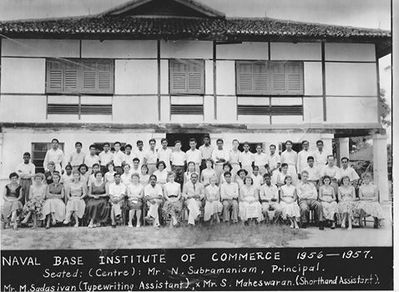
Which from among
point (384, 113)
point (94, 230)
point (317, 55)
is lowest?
A: point (94, 230)

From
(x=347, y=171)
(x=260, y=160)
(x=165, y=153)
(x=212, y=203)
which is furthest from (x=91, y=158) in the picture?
(x=347, y=171)

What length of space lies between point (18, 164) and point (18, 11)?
124cm

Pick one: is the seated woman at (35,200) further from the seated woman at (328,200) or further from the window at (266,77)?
the seated woman at (328,200)

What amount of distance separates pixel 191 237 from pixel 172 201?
334 mm

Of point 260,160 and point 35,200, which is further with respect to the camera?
point 260,160

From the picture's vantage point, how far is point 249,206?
3.69 meters

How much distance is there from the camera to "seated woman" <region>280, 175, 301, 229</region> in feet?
12.1

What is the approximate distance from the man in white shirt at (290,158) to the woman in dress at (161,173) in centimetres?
101

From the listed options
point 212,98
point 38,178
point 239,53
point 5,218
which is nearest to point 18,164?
point 38,178

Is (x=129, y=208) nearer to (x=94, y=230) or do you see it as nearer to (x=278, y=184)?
(x=94, y=230)

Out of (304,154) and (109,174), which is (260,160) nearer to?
(304,154)

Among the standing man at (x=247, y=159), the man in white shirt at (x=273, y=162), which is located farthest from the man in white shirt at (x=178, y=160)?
the man in white shirt at (x=273, y=162)

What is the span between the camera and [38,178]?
3.64 m

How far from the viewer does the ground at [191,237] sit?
11.7 feet
